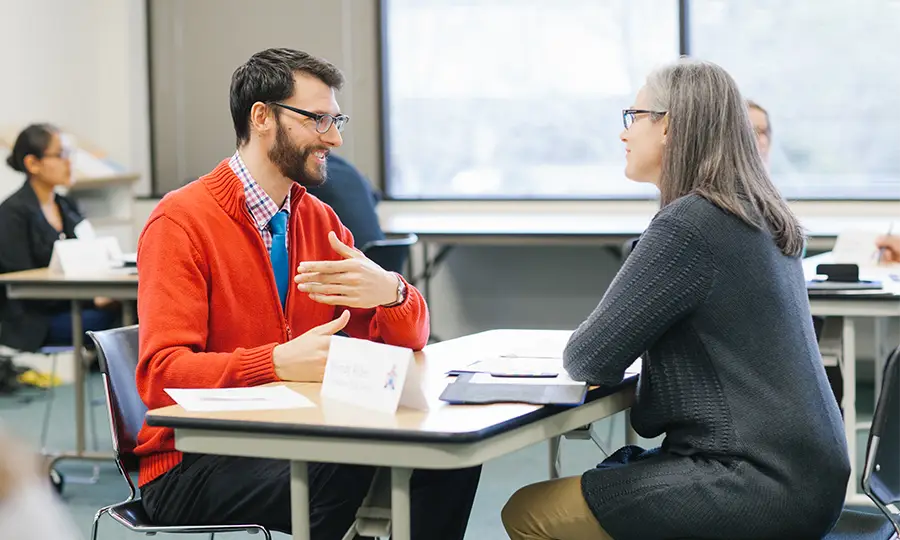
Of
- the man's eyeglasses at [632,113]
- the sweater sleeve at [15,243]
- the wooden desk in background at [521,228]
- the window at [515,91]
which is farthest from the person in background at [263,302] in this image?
the window at [515,91]

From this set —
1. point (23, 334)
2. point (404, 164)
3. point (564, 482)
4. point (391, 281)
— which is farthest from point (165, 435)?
point (404, 164)

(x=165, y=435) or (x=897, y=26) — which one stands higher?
(x=897, y=26)

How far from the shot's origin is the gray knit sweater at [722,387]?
179 centimetres

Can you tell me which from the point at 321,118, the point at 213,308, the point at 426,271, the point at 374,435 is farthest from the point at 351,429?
the point at 426,271

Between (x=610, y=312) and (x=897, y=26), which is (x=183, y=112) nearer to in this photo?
(x=897, y=26)

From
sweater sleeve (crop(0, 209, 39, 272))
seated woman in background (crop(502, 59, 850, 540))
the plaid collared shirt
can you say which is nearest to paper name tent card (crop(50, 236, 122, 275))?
sweater sleeve (crop(0, 209, 39, 272))

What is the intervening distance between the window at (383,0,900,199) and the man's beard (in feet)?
13.1

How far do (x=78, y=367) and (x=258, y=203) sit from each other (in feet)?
6.82

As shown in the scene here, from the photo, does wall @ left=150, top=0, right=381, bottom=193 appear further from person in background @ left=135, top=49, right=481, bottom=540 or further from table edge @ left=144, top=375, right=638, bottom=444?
table edge @ left=144, top=375, right=638, bottom=444

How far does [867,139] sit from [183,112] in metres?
3.80

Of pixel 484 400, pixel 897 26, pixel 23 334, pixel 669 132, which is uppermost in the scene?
pixel 897 26

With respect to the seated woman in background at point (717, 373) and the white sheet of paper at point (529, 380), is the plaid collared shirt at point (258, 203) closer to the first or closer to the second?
the white sheet of paper at point (529, 380)

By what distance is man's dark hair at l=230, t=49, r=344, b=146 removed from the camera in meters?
2.33

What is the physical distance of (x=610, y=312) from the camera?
6.09ft
